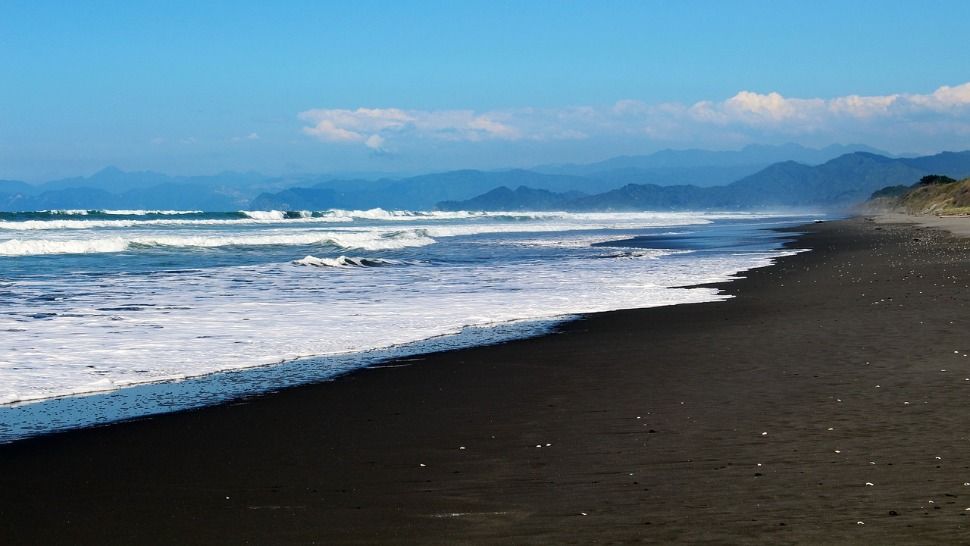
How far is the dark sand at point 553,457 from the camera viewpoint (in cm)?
486

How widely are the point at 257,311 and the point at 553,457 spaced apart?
35.0 ft

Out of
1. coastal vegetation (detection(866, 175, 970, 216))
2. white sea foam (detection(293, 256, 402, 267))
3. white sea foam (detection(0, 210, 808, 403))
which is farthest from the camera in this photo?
coastal vegetation (detection(866, 175, 970, 216))

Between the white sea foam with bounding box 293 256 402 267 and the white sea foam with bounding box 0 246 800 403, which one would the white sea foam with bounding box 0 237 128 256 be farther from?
the white sea foam with bounding box 0 246 800 403

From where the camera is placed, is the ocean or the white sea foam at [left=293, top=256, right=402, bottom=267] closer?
the ocean

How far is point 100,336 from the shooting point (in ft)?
42.1

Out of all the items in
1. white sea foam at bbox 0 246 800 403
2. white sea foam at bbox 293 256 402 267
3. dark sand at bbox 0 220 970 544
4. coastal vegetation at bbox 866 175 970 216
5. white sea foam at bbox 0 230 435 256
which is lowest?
dark sand at bbox 0 220 970 544

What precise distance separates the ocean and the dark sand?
111 cm

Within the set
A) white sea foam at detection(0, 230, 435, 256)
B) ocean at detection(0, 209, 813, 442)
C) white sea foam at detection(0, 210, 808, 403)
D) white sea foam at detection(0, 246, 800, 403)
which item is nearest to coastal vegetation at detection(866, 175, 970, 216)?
white sea foam at detection(0, 230, 435, 256)

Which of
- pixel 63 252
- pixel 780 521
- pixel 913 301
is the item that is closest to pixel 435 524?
pixel 780 521

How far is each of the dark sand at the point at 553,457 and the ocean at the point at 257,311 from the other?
111 centimetres

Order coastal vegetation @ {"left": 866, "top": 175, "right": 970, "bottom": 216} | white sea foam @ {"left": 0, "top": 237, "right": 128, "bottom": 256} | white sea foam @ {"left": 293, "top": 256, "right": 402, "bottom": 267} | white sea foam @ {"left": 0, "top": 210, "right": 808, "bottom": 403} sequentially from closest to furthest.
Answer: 1. white sea foam @ {"left": 0, "top": 210, "right": 808, "bottom": 403}
2. white sea foam @ {"left": 293, "top": 256, "right": 402, "bottom": 267}
3. white sea foam @ {"left": 0, "top": 237, "right": 128, "bottom": 256}
4. coastal vegetation @ {"left": 866, "top": 175, "right": 970, "bottom": 216}

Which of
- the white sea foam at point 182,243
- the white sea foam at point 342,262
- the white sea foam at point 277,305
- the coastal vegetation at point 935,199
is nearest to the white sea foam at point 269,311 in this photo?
the white sea foam at point 277,305

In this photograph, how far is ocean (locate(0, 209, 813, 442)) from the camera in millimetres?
9438

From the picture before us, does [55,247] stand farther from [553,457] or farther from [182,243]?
[553,457]
